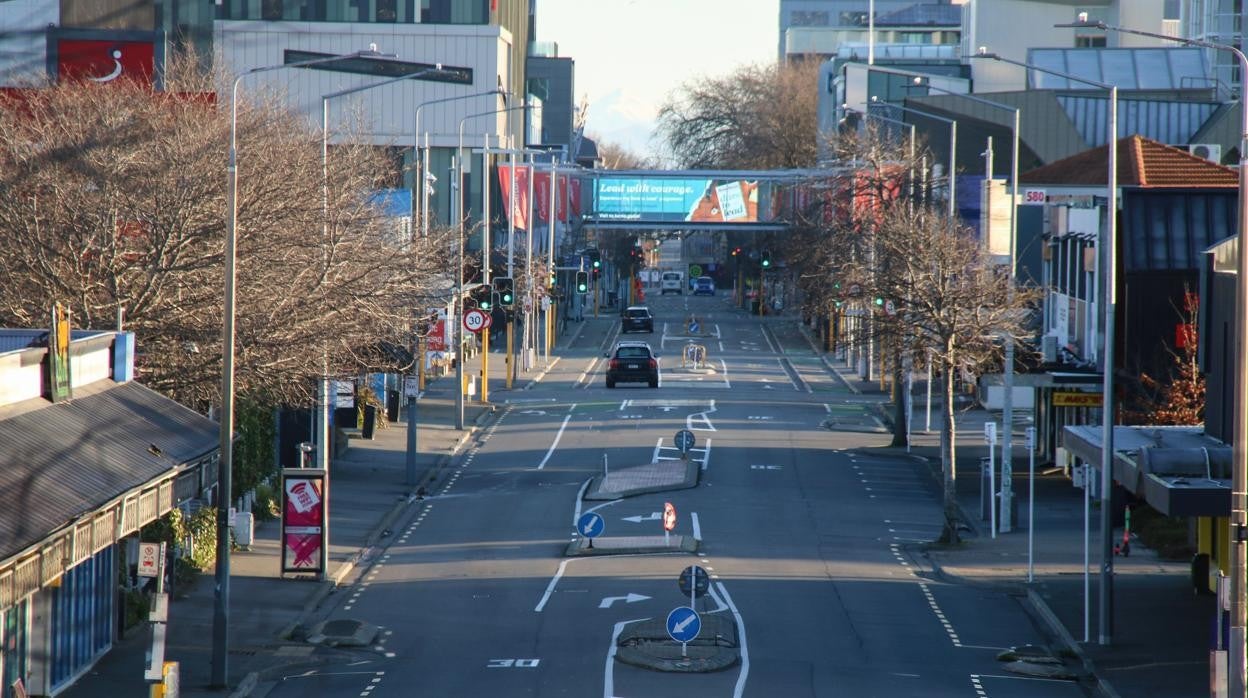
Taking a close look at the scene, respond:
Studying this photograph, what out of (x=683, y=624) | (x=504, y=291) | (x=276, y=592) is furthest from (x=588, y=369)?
(x=683, y=624)

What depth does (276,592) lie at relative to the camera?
91.1 ft

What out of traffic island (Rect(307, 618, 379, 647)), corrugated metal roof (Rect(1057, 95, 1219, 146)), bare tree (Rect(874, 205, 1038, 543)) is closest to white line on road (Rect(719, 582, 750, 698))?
traffic island (Rect(307, 618, 379, 647))

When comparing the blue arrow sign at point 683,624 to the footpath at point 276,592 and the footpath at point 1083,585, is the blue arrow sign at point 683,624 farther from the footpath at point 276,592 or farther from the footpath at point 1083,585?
the footpath at point 1083,585

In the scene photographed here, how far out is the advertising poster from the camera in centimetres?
2781

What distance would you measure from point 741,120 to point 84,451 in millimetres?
96956

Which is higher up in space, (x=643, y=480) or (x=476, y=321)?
(x=476, y=321)

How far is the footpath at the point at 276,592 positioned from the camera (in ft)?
70.3

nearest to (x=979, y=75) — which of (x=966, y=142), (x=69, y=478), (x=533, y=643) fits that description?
(x=966, y=142)

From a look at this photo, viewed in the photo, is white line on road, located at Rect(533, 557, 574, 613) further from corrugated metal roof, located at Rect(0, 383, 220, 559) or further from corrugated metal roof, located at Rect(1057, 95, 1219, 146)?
corrugated metal roof, located at Rect(1057, 95, 1219, 146)

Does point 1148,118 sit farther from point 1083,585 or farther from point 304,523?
point 304,523

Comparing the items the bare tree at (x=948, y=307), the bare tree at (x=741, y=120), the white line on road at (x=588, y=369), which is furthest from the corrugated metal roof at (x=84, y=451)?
the bare tree at (x=741, y=120)

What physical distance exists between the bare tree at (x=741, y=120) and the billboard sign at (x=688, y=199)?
2182cm

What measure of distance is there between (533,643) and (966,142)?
163ft

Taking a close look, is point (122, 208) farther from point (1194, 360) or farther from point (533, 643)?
point (1194, 360)
